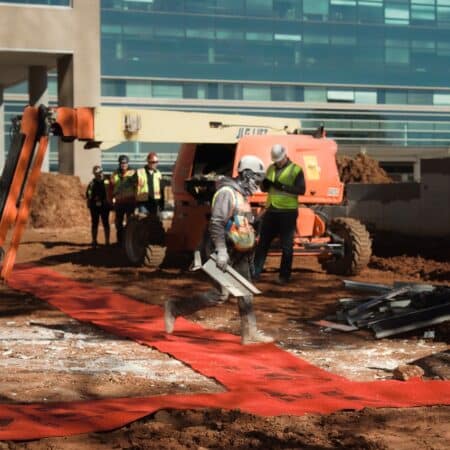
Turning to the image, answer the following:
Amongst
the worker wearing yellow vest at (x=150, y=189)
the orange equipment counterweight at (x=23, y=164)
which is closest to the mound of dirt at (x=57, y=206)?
the worker wearing yellow vest at (x=150, y=189)

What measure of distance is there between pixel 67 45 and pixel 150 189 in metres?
19.8

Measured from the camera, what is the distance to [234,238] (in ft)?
31.7

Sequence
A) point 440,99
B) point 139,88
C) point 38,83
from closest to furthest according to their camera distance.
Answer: point 38,83, point 139,88, point 440,99

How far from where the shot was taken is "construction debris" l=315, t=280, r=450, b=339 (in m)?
10.3

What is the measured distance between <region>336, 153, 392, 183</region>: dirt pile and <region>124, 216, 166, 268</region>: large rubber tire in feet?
48.3

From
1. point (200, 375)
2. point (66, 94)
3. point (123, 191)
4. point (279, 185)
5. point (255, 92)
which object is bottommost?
point (200, 375)

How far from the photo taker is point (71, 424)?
21.6 feet

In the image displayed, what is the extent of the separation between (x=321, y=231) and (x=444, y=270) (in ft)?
6.97

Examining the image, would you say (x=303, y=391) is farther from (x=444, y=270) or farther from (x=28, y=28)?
(x=28, y=28)

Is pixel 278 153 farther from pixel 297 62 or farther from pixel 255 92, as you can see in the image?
pixel 297 62

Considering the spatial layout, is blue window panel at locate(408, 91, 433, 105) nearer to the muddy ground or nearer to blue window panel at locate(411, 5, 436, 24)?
blue window panel at locate(411, 5, 436, 24)

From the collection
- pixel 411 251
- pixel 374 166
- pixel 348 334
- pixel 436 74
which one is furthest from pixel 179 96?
pixel 348 334

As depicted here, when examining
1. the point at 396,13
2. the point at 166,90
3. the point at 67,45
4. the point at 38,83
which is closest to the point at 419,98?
the point at 396,13

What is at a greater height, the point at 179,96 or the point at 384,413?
the point at 179,96
